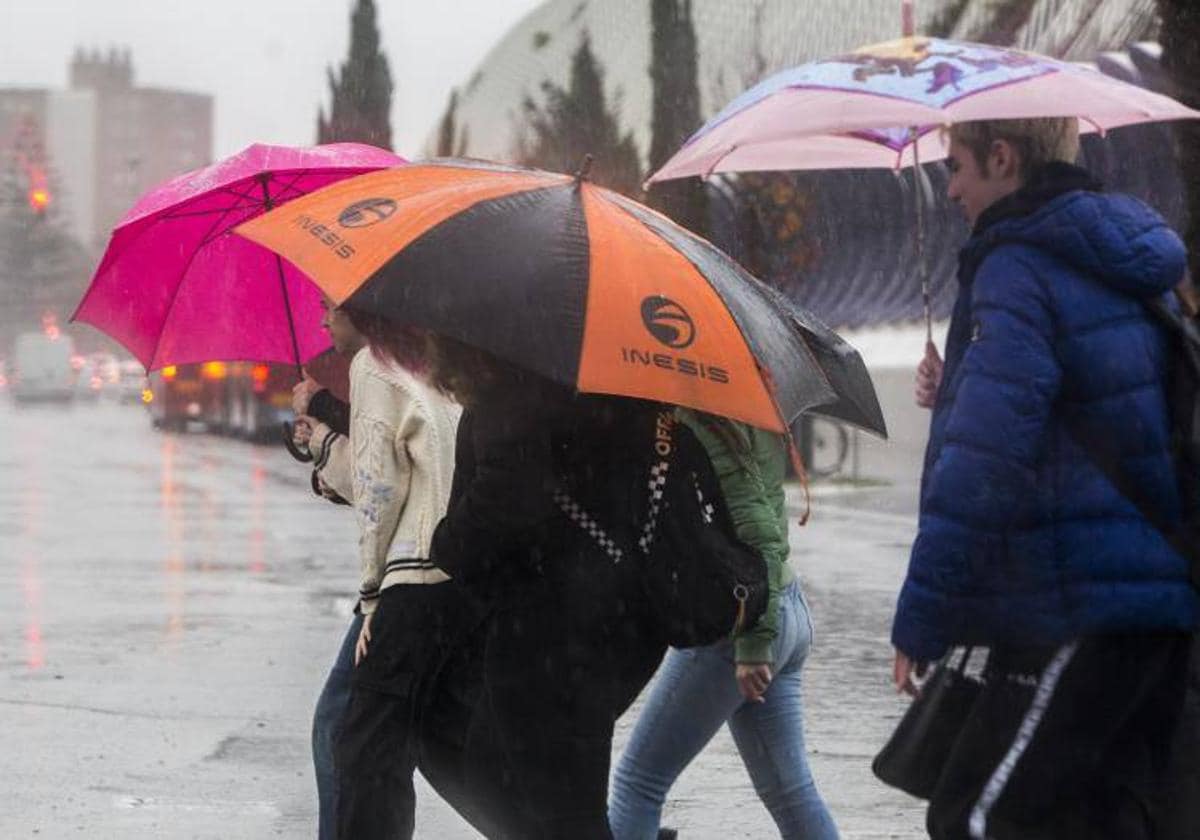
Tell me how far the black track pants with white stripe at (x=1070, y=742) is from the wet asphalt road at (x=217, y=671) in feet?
10.3

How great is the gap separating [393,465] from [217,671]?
16.6 feet

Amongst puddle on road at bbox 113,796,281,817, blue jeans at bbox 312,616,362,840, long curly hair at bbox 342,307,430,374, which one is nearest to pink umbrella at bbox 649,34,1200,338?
long curly hair at bbox 342,307,430,374

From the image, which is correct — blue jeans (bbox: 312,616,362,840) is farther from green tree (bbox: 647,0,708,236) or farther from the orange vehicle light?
the orange vehicle light

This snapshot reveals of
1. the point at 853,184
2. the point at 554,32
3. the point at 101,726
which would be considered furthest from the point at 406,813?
the point at 554,32

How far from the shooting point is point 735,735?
510 cm

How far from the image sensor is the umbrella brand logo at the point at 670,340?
13.2ft

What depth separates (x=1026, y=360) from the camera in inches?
145

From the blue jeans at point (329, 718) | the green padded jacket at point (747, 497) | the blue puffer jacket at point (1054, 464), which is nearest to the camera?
the blue puffer jacket at point (1054, 464)

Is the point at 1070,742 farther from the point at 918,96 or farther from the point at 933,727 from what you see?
the point at 918,96

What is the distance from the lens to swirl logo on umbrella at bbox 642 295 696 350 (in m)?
4.06

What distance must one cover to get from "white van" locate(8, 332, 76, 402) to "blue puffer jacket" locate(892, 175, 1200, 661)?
6177 cm

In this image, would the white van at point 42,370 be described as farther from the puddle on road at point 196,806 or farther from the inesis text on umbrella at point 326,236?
the inesis text on umbrella at point 326,236

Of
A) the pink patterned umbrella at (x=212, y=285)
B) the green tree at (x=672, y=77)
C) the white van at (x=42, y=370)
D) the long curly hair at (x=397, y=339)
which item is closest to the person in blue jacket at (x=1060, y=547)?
the long curly hair at (x=397, y=339)

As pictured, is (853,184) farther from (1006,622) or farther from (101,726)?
(1006,622)
